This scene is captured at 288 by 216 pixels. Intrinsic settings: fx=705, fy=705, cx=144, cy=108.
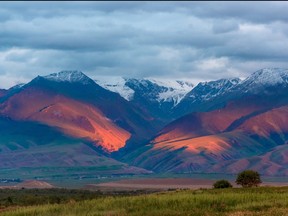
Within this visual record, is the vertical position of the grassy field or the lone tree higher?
the lone tree

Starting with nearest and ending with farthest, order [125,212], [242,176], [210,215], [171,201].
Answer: [210,215]
[125,212]
[171,201]
[242,176]

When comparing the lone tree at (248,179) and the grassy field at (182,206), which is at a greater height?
the lone tree at (248,179)

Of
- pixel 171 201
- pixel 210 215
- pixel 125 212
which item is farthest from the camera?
pixel 171 201

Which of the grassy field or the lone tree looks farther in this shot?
the lone tree

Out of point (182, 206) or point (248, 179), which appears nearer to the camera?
point (182, 206)

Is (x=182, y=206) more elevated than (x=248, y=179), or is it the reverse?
(x=248, y=179)

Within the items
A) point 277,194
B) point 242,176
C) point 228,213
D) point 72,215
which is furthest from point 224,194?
point 242,176

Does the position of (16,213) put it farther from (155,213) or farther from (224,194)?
(224,194)

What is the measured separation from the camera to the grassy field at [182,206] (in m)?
69.5

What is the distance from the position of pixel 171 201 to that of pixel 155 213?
629cm

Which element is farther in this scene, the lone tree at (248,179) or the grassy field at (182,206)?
the lone tree at (248,179)

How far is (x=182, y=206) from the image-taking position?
73125 millimetres

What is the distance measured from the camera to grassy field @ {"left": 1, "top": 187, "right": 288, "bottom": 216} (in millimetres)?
69500

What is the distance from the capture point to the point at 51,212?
7494 centimetres
